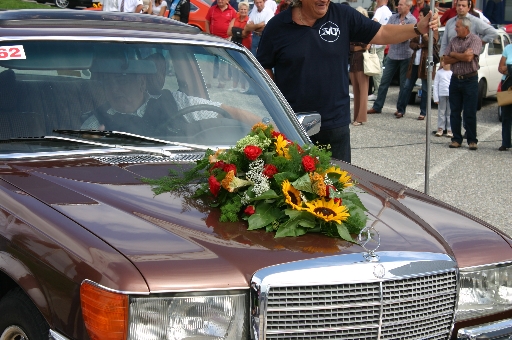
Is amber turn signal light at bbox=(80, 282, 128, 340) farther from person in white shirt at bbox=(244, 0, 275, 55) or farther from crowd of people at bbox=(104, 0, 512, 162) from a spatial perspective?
person in white shirt at bbox=(244, 0, 275, 55)

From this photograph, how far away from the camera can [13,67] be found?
4082 millimetres

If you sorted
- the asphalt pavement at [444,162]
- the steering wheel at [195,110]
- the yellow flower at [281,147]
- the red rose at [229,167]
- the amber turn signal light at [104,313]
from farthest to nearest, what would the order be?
the asphalt pavement at [444,162] < the steering wheel at [195,110] < the yellow flower at [281,147] < the red rose at [229,167] < the amber turn signal light at [104,313]

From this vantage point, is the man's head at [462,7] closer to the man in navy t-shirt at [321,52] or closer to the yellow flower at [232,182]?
the man in navy t-shirt at [321,52]

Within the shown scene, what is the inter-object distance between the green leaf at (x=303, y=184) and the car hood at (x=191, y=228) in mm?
257

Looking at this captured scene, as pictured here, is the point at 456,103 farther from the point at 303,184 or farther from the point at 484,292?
the point at 303,184

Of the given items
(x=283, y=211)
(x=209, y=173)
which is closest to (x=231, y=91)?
(x=209, y=173)

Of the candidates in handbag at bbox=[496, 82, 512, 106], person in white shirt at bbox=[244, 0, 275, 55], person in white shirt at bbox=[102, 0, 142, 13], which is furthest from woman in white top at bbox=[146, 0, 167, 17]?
handbag at bbox=[496, 82, 512, 106]

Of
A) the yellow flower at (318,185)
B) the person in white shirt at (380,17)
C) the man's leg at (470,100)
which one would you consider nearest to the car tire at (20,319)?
the yellow flower at (318,185)

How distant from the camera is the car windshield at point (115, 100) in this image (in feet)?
13.2

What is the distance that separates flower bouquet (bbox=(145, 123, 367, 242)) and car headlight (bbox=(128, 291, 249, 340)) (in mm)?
402

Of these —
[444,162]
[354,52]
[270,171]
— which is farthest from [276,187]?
[354,52]

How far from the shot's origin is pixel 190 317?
2789 mm

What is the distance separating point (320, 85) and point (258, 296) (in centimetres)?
347

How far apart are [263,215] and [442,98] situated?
34.6ft
